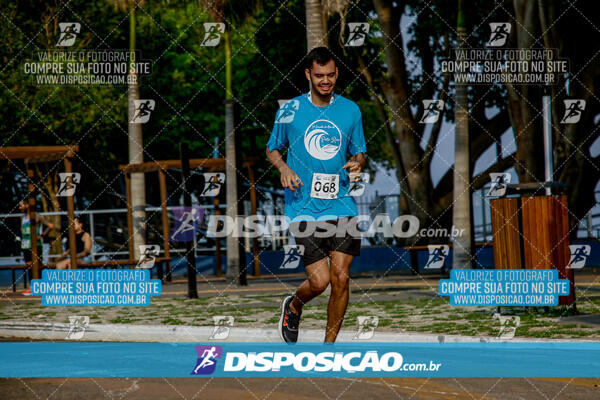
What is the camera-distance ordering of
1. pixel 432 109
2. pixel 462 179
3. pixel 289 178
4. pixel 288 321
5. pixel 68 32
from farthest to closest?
1. pixel 68 32
2. pixel 432 109
3. pixel 462 179
4. pixel 288 321
5. pixel 289 178

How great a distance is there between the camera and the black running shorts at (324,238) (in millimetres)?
7125

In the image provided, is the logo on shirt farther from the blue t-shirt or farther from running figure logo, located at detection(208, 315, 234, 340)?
running figure logo, located at detection(208, 315, 234, 340)

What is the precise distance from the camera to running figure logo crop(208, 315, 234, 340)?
10.8 meters

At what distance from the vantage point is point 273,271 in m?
27.0

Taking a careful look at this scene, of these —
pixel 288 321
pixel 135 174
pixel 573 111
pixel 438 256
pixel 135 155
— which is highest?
pixel 573 111

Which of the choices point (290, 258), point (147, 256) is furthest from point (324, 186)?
point (290, 258)

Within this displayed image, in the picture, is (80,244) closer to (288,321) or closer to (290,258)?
(290,258)

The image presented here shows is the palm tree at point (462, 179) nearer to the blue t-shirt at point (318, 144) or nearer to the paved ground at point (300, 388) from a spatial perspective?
the paved ground at point (300, 388)

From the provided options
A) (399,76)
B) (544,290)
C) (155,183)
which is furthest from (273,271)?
(544,290)

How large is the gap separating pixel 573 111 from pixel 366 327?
1250 cm

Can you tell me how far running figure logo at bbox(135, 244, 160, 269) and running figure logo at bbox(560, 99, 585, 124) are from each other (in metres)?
10.1

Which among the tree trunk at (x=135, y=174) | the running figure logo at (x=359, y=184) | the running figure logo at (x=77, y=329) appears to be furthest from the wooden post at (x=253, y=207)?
the running figure logo at (x=77, y=329)

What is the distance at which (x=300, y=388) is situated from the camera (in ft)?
23.6

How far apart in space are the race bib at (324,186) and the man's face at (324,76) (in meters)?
0.65
